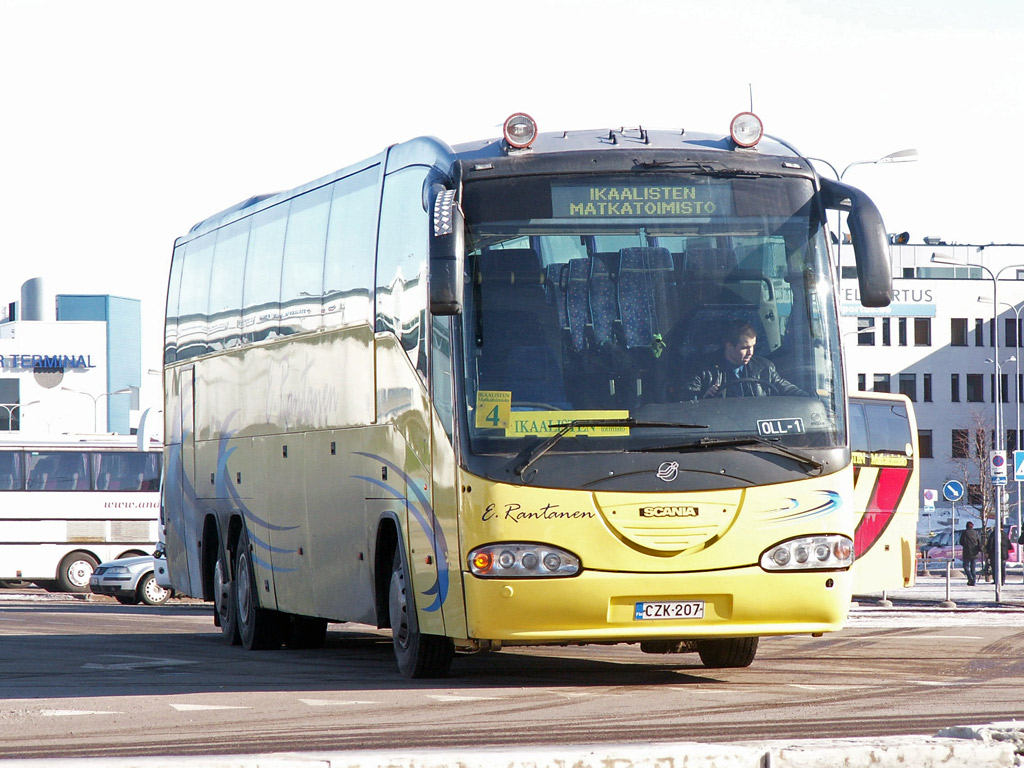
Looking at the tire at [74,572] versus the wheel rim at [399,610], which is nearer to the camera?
the wheel rim at [399,610]

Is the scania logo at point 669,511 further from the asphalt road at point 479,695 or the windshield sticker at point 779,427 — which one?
the asphalt road at point 479,695

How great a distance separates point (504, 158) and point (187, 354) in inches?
337

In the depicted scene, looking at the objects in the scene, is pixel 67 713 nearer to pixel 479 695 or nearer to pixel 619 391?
pixel 479 695

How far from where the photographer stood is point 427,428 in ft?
41.0

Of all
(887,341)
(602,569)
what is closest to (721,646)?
(602,569)

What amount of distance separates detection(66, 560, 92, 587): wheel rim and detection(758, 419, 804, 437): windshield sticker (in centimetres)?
3361

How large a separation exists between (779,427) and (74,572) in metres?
33.8

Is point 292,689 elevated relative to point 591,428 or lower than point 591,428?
lower

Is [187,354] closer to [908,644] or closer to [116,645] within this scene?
[116,645]

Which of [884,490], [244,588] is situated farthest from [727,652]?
[884,490]

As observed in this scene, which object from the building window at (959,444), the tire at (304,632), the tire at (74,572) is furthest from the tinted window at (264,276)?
the building window at (959,444)

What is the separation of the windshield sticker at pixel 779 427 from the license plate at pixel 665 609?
1.18m

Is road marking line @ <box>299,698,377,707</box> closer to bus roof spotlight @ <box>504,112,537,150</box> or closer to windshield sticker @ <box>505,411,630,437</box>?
windshield sticker @ <box>505,411,630,437</box>

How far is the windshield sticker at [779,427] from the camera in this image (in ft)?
39.3
